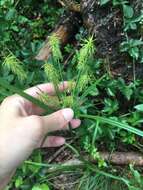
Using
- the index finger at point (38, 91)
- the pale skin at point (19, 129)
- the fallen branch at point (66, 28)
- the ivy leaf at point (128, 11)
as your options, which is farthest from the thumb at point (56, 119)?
the fallen branch at point (66, 28)

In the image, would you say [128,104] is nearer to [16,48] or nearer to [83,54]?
[83,54]

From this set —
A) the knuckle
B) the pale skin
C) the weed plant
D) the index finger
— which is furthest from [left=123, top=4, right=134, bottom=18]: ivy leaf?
the knuckle

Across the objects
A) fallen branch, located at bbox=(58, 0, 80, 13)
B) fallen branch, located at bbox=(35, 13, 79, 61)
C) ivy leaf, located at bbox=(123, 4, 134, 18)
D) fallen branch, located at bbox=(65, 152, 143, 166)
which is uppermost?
ivy leaf, located at bbox=(123, 4, 134, 18)

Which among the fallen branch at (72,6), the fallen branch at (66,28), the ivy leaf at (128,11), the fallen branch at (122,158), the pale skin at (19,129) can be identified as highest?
the ivy leaf at (128,11)

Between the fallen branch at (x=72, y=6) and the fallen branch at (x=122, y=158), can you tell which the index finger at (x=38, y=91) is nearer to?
the fallen branch at (x=122, y=158)

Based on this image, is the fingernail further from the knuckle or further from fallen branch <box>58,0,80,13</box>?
fallen branch <box>58,0,80,13</box>

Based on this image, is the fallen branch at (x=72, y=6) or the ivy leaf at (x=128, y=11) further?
the fallen branch at (x=72, y=6)

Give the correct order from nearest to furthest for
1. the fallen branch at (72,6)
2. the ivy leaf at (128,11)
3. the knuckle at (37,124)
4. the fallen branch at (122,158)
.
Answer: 1. the knuckle at (37,124)
2. the ivy leaf at (128,11)
3. the fallen branch at (122,158)
4. the fallen branch at (72,6)

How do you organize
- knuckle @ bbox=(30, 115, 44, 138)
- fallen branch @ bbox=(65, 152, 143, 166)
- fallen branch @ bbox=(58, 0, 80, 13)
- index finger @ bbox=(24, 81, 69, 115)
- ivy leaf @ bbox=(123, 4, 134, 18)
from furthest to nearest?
fallen branch @ bbox=(58, 0, 80, 13) → fallen branch @ bbox=(65, 152, 143, 166) → ivy leaf @ bbox=(123, 4, 134, 18) → index finger @ bbox=(24, 81, 69, 115) → knuckle @ bbox=(30, 115, 44, 138)

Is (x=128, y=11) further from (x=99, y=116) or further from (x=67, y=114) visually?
(x=67, y=114)
